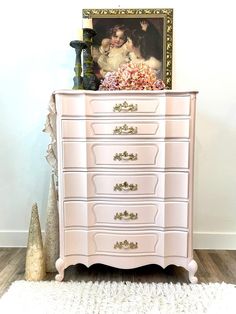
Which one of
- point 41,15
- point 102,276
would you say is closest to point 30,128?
point 41,15

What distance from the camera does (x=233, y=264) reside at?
→ 2.02m

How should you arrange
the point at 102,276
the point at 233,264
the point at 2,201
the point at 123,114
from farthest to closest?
the point at 2,201 < the point at 233,264 < the point at 102,276 < the point at 123,114

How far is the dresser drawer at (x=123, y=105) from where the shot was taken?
1662 millimetres

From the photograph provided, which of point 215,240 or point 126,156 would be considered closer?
point 126,156

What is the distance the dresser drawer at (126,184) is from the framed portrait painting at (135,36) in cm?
81

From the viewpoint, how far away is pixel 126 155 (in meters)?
1.70

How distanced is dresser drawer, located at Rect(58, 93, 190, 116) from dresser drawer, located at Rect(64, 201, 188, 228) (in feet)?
1.66

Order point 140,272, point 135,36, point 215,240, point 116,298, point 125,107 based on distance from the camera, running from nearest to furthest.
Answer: point 116,298, point 125,107, point 140,272, point 135,36, point 215,240

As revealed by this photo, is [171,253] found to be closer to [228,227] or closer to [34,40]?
[228,227]

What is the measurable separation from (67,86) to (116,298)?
4.80 feet

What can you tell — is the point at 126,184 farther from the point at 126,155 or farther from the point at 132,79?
the point at 132,79

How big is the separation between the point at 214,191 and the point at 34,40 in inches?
68.0

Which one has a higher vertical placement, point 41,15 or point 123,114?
point 41,15

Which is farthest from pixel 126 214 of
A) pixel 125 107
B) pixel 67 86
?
pixel 67 86
